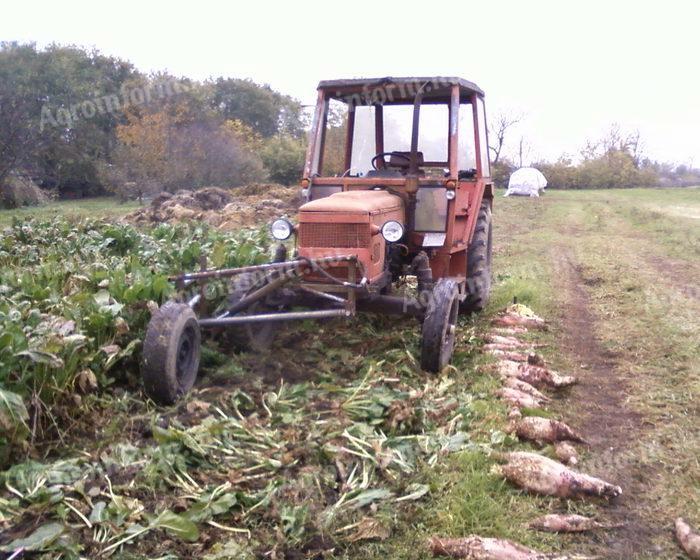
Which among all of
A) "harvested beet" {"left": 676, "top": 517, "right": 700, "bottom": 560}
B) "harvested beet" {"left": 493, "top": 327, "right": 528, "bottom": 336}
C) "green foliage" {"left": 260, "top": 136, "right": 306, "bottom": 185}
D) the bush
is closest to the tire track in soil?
"harvested beet" {"left": 676, "top": 517, "right": 700, "bottom": 560}

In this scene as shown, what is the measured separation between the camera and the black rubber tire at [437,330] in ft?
16.7

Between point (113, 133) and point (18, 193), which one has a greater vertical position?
point (113, 133)

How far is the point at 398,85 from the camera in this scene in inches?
251

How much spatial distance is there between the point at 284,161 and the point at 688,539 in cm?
2717

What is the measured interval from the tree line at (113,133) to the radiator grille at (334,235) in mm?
18549

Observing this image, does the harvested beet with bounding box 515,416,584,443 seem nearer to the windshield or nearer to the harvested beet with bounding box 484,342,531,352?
the harvested beet with bounding box 484,342,531,352

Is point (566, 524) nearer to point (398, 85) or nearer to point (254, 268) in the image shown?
point (254, 268)

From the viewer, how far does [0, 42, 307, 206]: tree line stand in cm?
2564

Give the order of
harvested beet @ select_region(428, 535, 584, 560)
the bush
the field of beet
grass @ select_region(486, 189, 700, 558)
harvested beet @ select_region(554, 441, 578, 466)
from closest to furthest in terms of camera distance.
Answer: harvested beet @ select_region(428, 535, 584, 560) < the field of beet < grass @ select_region(486, 189, 700, 558) < harvested beet @ select_region(554, 441, 578, 466) < the bush

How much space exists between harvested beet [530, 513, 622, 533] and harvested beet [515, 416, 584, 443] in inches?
31.8

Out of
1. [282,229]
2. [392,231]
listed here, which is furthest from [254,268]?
[392,231]

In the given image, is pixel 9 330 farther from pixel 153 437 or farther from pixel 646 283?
pixel 646 283

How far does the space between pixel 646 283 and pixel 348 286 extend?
5172mm

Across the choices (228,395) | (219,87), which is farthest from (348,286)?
(219,87)
